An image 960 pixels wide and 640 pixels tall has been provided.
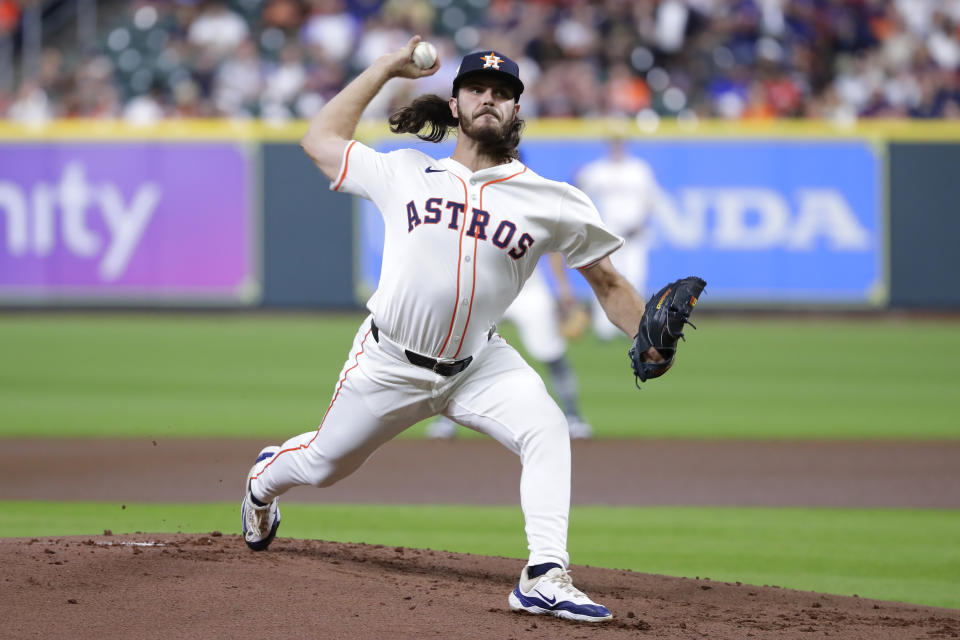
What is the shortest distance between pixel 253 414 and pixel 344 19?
1061cm

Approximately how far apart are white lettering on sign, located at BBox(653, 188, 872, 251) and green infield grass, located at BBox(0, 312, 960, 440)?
1147 mm

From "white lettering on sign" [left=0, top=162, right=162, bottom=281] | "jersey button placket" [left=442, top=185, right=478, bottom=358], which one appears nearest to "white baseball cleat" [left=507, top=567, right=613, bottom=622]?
"jersey button placket" [left=442, top=185, right=478, bottom=358]

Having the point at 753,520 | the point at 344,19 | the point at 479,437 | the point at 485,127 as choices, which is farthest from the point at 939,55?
the point at 485,127

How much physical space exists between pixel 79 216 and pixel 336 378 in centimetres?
734

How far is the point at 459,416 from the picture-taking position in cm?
511

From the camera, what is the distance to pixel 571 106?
1927 centimetres

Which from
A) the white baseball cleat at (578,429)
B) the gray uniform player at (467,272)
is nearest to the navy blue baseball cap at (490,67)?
the gray uniform player at (467,272)

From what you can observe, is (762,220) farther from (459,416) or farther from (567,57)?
(459,416)

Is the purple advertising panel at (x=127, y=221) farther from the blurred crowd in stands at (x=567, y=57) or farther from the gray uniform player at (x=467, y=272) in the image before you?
the gray uniform player at (x=467, y=272)

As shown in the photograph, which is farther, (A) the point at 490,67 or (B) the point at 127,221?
(B) the point at 127,221

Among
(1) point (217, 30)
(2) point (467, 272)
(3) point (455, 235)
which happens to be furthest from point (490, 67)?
(1) point (217, 30)

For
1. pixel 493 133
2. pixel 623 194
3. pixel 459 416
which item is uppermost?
pixel 623 194

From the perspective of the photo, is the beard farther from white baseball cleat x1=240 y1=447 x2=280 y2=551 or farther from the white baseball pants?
white baseball cleat x1=240 y1=447 x2=280 y2=551

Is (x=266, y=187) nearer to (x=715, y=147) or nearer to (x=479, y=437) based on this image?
(x=715, y=147)
